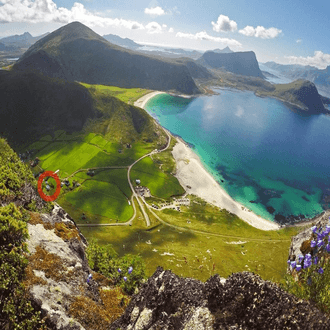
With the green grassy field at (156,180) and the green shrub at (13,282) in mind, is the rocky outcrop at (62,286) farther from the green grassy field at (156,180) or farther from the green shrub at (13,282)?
the green grassy field at (156,180)

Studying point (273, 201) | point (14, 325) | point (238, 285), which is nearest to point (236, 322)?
point (238, 285)

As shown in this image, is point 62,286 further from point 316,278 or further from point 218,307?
point 316,278

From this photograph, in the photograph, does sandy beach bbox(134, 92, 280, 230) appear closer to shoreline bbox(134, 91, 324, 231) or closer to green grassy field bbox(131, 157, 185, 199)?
shoreline bbox(134, 91, 324, 231)

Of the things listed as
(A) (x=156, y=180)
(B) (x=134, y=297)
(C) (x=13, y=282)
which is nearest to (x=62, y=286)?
(C) (x=13, y=282)

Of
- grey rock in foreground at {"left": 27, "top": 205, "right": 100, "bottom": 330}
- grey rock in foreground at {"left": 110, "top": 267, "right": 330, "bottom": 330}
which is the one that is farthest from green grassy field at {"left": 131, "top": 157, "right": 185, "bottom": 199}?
grey rock in foreground at {"left": 110, "top": 267, "right": 330, "bottom": 330}

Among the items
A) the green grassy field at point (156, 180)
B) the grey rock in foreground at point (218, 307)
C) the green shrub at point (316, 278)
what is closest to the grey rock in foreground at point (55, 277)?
the grey rock in foreground at point (218, 307)

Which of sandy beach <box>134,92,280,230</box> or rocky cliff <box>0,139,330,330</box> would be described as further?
sandy beach <box>134,92,280,230</box>
